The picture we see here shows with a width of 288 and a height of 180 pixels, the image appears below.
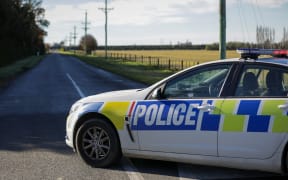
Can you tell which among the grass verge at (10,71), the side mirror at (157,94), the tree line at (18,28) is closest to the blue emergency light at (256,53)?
the side mirror at (157,94)

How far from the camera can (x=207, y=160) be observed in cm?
568

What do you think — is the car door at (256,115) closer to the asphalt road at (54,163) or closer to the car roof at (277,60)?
the car roof at (277,60)

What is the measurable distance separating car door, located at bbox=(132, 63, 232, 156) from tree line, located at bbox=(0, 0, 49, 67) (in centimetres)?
3748

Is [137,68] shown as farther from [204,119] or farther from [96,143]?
[204,119]

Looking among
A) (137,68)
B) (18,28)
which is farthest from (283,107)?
(18,28)

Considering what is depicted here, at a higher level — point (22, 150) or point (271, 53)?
point (271, 53)

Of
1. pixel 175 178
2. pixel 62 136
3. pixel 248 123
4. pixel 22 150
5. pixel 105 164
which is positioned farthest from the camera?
pixel 62 136

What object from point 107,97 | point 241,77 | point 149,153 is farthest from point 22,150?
point 241,77

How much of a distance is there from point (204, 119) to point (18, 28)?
66467 mm

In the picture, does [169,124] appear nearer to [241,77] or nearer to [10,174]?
[241,77]

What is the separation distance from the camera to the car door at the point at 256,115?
5.25 m

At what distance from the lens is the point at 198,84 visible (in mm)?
5938

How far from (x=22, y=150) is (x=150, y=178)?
2.55 m

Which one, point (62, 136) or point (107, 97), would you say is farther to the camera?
point (62, 136)
